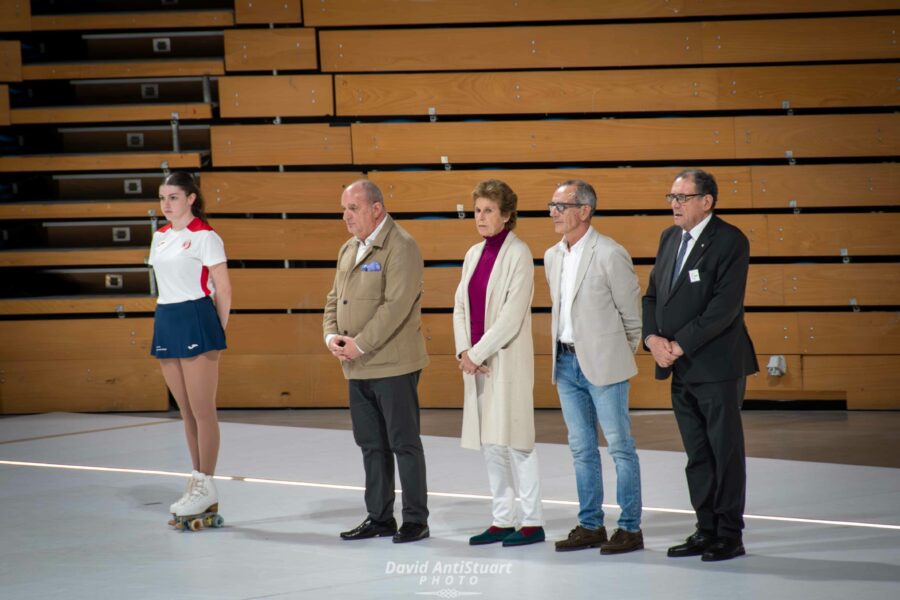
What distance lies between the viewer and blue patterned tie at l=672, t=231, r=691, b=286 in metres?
3.90

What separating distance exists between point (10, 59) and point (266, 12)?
1.80 meters

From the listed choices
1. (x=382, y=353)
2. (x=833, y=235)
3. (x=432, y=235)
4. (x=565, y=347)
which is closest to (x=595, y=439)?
(x=565, y=347)

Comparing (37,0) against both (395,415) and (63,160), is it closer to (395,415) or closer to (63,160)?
(63,160)

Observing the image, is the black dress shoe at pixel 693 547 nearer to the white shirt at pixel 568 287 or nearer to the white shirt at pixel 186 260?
the white shirt at pixel 568 287

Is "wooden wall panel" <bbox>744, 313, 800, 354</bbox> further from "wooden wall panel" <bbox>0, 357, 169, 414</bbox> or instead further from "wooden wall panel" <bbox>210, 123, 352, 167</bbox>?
"wooden wall panel" <bbox>0, 357, 169, 414</bbox>

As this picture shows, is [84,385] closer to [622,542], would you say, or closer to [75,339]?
[75,339]

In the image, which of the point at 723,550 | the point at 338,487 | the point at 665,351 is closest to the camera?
the point at 723,550

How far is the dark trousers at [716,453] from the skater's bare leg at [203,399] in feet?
5.76

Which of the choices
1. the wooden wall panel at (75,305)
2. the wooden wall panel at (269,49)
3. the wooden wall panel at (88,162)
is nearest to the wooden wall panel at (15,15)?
the wooden wall panel at (88,162)

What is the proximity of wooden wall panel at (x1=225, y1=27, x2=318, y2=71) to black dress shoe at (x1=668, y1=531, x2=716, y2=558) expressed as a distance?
5022 millimetres

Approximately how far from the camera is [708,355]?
12.4 feet

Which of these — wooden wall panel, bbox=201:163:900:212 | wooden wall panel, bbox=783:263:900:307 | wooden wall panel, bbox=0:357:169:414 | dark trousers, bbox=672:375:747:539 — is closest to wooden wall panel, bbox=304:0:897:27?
wooden wall panel, bbox=201:163:900:212

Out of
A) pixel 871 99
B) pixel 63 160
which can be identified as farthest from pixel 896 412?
pixel 63 160

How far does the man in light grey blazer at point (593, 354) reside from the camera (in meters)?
3.89
